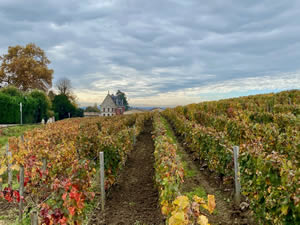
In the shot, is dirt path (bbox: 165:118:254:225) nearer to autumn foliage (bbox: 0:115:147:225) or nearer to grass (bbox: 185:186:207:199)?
grass (bbox: 185:186:207:199)

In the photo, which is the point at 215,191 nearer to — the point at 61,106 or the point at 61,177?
the point at 61,177

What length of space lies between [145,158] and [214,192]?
4.68 meters

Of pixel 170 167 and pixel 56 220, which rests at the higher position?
pixel 170 167

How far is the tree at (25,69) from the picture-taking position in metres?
38.7

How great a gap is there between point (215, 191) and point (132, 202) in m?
2.31

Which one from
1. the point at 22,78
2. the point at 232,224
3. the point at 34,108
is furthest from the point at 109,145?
the point at 22,78

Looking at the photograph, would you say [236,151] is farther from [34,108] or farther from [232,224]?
[34,108]

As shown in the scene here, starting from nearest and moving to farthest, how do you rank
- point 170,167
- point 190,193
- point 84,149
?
point 170,167 → point 190,193 → point 84,149

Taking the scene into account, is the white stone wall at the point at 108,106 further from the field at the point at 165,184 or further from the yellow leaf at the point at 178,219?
the yellow leaf at the point at 178,219

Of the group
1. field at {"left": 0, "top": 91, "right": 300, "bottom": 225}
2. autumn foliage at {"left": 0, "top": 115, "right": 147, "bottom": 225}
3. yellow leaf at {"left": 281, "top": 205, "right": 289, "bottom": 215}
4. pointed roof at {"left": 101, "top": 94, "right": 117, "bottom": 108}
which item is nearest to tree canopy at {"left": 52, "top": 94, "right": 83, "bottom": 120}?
pointed roof at {"left": 101, "top": 94, "right": 117, "bottom": 108}

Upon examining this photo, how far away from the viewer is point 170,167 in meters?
4.10

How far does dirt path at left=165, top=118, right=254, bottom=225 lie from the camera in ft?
14.7

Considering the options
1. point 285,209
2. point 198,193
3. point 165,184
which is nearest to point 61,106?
point 198,193

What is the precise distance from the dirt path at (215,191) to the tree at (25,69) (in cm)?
3874
